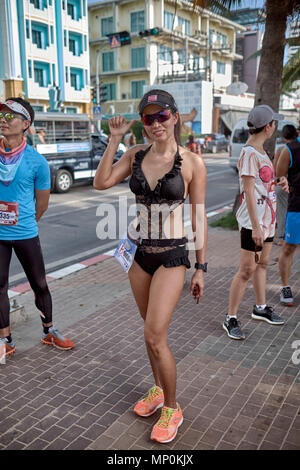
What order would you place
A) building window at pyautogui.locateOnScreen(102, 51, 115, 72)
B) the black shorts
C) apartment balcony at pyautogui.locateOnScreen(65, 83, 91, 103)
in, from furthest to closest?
1. building window at pyautogui.locateOnScreen(102, 51, 115, 72)
2. apartment balcony at pyautogui.locateOnScreen(65, 83, 91, 103)
3. the black shorts

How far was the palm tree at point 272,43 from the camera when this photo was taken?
295 inches

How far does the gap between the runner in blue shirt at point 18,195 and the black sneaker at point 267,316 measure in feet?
7.24

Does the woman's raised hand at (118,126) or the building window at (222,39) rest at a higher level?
the building window at (222,39)

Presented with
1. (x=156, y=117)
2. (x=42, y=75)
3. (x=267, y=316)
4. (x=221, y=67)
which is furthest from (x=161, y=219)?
(x=221, y=67)

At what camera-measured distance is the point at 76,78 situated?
33094 mm

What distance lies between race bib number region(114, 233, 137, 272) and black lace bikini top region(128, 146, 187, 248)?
0.22 ft

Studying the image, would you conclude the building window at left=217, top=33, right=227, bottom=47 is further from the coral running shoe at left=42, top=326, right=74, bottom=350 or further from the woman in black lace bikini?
the woman in black lace bikini

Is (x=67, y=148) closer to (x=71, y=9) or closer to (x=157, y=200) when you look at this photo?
(x=71, y=9)

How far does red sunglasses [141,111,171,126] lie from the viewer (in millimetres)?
2629

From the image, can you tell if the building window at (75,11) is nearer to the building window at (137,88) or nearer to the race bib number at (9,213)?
the race bib number at (9,213)

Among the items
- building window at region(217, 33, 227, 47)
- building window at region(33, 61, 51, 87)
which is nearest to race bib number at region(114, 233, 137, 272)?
building window at region(33, 61, 51, 87)

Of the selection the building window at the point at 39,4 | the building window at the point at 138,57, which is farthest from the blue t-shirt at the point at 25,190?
the building window at the point at 138,57

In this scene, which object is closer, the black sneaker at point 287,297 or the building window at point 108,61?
the black sneaker at point 287,297

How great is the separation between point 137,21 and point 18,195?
38.6m
